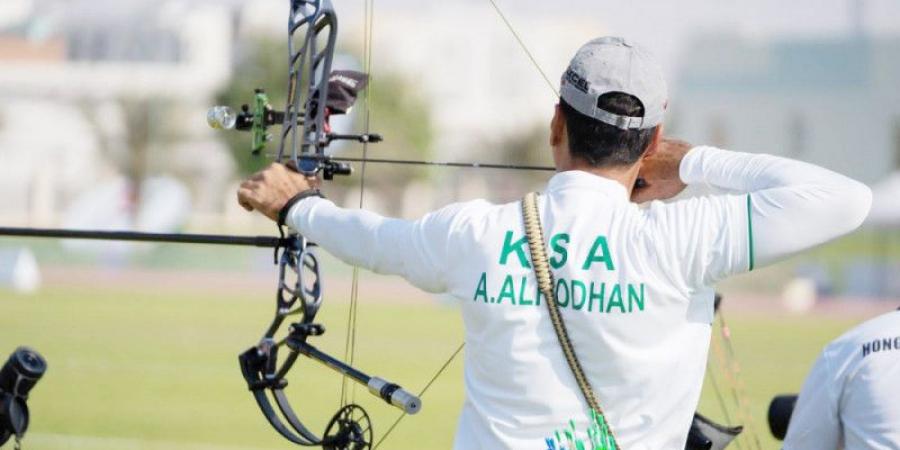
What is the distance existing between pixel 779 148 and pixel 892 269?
813 inches

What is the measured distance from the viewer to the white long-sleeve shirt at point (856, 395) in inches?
130

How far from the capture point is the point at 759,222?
9.57 ft

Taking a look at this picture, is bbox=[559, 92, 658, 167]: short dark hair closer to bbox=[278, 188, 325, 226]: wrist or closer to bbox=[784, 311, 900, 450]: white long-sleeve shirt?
bbox=[278, 188, 325, 226]: wrist

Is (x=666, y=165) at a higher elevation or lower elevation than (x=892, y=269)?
higher

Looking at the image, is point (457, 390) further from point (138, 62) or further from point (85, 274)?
point (138, 62)

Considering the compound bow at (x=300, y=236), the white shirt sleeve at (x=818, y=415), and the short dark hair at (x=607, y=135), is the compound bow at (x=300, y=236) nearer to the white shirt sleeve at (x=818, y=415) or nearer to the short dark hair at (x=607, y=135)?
the white shirt sleeve at (x=818, y=415)

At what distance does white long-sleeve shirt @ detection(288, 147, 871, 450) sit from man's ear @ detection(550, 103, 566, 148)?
84mm

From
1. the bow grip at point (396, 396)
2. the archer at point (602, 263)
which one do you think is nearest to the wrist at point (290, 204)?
the archer at point (602, 263)

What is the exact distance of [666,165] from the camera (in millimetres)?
3389

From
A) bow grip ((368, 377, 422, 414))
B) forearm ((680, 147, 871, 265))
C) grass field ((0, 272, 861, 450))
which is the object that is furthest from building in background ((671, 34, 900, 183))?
forearm ((680, 147, 871, 265))

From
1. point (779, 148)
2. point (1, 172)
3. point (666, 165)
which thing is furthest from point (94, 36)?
point (666, 165)

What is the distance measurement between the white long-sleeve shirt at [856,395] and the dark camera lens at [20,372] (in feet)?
7.69

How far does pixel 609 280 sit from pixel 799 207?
0.39 meters

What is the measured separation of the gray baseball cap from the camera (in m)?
2.95
